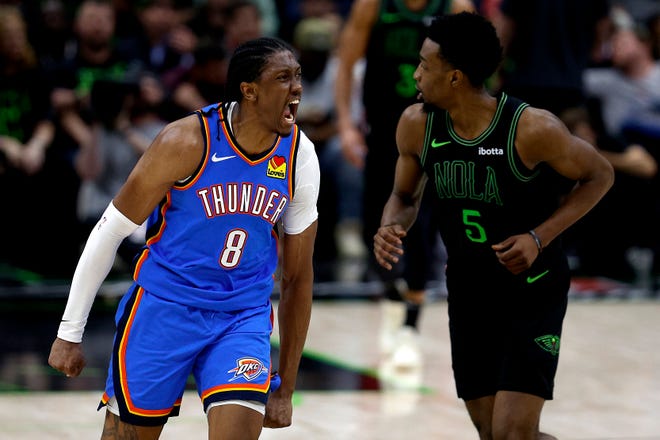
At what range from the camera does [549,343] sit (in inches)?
173

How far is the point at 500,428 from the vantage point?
14.0 feet

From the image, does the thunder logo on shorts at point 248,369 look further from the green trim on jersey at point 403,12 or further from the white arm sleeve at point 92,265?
the green trim on jersey at point 403,12

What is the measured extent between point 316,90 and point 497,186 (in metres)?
6.22

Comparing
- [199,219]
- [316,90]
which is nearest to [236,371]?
[199,219]

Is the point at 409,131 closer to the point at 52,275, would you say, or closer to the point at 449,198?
the point at 449,198

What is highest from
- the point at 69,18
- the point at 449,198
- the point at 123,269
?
the point at 449,198

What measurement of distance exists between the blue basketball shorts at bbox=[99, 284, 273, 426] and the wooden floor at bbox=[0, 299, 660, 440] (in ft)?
5.23

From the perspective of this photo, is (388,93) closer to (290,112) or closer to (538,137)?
(538,137)

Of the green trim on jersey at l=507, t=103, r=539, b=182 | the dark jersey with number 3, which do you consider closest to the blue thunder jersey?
the dark jersey with number 3

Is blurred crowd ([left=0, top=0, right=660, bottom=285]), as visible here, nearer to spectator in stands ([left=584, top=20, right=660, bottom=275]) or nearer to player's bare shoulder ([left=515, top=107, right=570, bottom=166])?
spectator in stands ([left=584, top=20, right=660, bottom=275])

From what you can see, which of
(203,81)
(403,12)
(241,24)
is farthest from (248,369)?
(241,24)

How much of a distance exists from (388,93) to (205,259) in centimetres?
298

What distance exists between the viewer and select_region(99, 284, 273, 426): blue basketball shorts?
394 cm

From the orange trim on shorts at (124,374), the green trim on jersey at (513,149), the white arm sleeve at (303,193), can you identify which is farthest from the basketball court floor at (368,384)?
the orange trim on shorts at (124,374)
